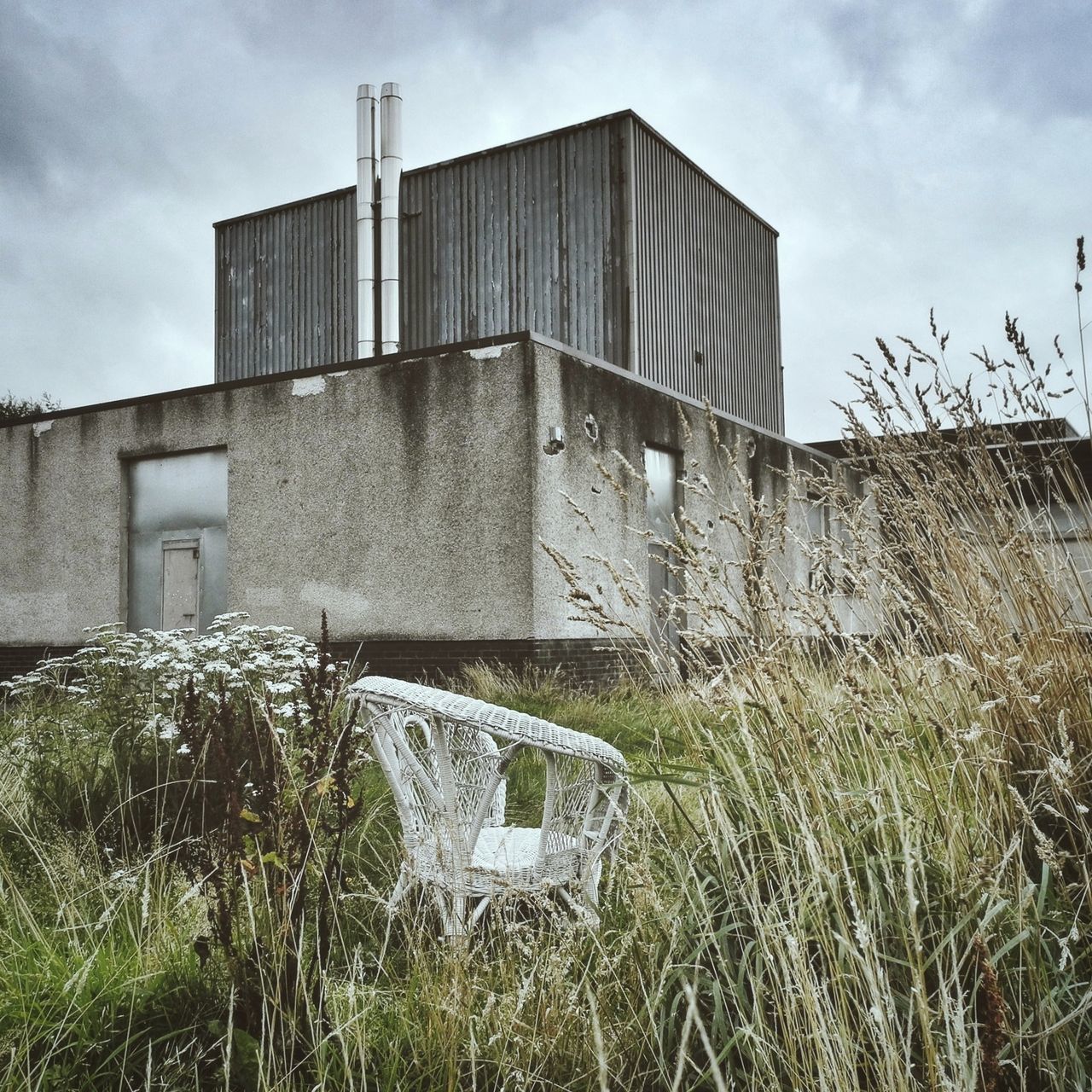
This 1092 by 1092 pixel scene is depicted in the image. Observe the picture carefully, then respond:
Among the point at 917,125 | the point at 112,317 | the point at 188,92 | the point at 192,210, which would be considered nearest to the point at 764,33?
the point at 917,125

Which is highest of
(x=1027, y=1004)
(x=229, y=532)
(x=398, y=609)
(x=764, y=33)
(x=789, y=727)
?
(x=764, y=33)

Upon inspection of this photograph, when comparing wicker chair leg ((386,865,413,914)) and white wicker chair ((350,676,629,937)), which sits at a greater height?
white wicker chair ((350,676,629,937))

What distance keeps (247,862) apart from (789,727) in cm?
108

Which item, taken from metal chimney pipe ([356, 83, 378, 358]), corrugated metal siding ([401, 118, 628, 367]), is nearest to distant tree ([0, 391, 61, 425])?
metal chimney pipe ([356, 83, 378, 358])

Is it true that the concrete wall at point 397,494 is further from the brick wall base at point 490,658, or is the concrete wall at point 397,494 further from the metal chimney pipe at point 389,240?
the metal chimney pipe at point 389,240

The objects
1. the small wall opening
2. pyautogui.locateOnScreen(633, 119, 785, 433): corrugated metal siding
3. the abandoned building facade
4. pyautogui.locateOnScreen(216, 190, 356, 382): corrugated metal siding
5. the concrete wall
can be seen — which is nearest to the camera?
the concrete wall

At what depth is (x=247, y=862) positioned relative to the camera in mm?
1954

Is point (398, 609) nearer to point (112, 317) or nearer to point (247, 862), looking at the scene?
point (247, 862)

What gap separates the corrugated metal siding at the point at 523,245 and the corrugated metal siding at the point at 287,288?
4.12ft

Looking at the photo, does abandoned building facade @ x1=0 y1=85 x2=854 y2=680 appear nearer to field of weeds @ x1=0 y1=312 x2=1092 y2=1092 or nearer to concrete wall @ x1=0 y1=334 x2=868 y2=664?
concrete wall @ x1=0 y1=334 x2=868 y2=664

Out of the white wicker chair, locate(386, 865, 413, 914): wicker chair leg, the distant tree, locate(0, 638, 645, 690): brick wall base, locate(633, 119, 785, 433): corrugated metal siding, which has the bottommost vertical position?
locate(386, 865, 413, 914): wicker chair leg

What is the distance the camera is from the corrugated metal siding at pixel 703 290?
13.4 m

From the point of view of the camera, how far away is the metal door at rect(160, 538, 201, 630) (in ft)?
34.2

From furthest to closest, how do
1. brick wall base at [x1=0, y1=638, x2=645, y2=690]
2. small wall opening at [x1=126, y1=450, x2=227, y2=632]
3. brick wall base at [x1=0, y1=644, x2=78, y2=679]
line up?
1. brick wall base at [x1=0, y1=644, x2=78, y2=679]
2. small wall opening at [x1=126, y1=450, x2=227, y2=632]
3. brick wall base at [x1=0, y1=638, x2=645, y2=690]
